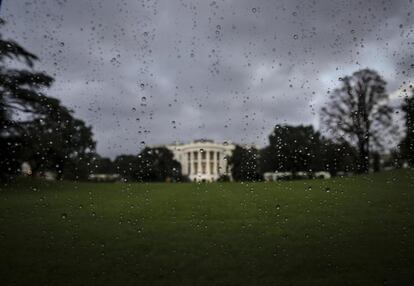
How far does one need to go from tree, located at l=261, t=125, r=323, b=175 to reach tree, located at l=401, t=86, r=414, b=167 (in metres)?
15.9

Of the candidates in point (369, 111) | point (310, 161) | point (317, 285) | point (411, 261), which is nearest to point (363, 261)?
point (411, 261)

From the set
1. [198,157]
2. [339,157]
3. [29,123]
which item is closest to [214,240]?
[29,123]

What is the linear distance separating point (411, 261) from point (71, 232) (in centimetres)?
969

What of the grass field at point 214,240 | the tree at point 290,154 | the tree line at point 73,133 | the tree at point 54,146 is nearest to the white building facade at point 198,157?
the tree at point 290,154

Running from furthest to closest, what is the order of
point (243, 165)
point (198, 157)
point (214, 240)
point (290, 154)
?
point (198, 157), point (290, 154), point (243, 165), point (214, 240)

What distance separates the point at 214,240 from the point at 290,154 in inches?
1530

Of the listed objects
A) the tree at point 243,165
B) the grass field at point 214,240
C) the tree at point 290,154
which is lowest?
the grass field at point 214,240

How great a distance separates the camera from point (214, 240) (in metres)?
11.0

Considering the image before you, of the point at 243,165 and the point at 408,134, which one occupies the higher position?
the point at 408,134

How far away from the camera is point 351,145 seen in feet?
100

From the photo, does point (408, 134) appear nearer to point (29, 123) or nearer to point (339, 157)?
point (339, 157)

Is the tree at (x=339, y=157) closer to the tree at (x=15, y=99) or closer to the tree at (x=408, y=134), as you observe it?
the tree at (x=408, y=134)

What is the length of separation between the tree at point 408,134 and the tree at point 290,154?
15926 mm

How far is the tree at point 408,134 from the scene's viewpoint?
2301 cm
